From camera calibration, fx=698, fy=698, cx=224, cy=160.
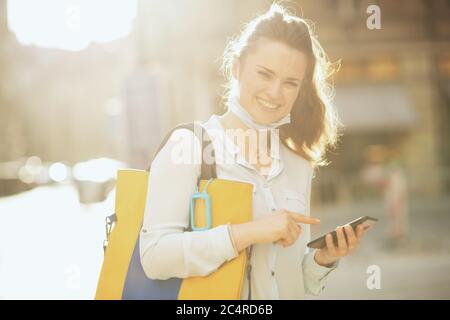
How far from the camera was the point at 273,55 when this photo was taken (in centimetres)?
203

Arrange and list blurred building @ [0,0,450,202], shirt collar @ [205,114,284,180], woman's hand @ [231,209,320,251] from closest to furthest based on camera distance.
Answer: woman's hand @ [231,209,320,251] → shirt collar @ [205,114,284,180] → blurred building @ [0,0,450,202]

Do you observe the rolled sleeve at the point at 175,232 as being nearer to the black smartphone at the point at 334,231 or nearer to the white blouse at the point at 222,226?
the white blouse at the point at 222,226

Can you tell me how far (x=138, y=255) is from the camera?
197 cm

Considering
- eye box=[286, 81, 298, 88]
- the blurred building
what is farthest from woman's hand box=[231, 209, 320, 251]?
the blurred building

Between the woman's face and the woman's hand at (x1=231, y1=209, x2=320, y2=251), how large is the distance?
1.14 ft

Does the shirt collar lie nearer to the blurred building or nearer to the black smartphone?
the black smartphone

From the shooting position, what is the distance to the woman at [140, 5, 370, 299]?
1.88 metres

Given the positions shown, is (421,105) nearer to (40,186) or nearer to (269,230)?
(269,230)

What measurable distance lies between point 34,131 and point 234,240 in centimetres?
5174

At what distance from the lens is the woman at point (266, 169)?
6.16ft

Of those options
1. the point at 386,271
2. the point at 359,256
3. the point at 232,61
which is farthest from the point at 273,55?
the point at 359,256

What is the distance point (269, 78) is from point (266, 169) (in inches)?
10.6

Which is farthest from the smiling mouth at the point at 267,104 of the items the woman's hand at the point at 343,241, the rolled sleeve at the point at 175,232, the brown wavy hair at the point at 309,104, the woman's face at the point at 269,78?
the woman's hand at the point at 343,241

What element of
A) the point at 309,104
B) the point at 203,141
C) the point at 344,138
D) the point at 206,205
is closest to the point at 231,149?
the point at 203,141
